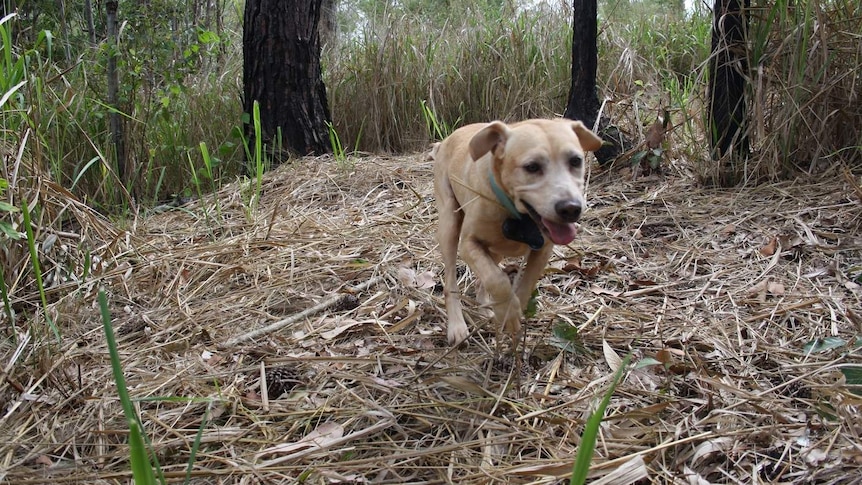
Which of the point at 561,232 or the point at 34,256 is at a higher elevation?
the point at 561,232

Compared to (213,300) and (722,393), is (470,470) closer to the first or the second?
(722,393)

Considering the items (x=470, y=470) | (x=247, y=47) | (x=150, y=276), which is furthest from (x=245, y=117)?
(x=470, y=470)

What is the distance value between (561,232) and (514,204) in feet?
0.97

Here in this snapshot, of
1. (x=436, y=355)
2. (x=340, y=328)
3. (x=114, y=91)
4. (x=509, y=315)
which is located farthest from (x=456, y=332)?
(x=114, y=91)

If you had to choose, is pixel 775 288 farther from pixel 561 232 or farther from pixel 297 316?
pixel 297 316

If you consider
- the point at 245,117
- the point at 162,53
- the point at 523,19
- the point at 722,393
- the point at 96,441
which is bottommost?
the point at 96,441

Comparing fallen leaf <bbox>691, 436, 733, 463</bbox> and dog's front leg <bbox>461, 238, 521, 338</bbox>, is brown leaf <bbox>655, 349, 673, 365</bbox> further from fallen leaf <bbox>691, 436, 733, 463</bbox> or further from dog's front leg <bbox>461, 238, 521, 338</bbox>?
dog's front leg <bbox>461, 238, 521, 338</bbox>

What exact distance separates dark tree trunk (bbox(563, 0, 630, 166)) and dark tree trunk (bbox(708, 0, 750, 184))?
27.1 inches

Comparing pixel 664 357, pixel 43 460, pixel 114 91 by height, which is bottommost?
pixel 43 460

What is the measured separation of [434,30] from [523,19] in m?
0.86

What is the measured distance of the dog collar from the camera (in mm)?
2379

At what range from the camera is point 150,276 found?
3012 millimetres

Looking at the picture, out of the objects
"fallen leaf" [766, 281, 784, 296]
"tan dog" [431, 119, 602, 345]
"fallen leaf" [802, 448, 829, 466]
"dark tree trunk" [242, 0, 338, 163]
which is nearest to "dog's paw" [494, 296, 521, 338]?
"tan dog" [431, 119, 602, 345]

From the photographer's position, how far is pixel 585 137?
100 inches
